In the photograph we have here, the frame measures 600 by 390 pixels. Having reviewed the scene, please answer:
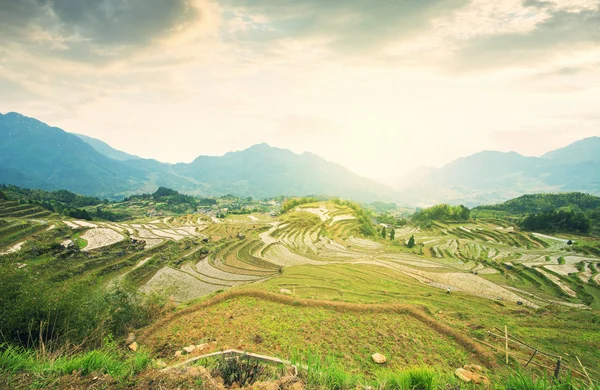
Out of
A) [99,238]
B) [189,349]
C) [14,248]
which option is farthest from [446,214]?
[14,248]

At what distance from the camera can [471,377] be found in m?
8.38

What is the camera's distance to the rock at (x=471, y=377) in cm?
817

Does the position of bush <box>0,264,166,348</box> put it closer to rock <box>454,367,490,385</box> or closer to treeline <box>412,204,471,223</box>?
rock <box>454,367,490,385</box>

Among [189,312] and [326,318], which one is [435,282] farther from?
[189,312]

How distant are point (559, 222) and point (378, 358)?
272 ft

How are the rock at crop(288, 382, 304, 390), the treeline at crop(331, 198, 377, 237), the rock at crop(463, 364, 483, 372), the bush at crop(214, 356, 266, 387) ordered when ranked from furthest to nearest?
the treeline at crop(331, 198, 377, 237), the rock at crop(463, 364, 483, 372), the bush at crop(214, 356, 266, 387), the rock at crop(288, 382, 304, 390)

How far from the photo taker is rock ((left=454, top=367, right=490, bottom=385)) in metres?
8.17

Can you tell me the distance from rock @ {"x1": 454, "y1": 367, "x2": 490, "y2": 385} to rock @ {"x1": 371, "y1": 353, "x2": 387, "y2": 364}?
2.50 metres

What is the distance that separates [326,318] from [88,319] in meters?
11.1

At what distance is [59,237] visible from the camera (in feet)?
112

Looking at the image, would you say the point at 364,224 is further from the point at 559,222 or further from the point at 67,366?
the point at 67,366

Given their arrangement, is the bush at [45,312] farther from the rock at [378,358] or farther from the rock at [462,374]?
the rock at [462,374]

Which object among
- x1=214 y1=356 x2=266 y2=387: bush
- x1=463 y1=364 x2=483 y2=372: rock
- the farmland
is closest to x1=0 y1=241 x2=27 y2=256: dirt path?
the farmland

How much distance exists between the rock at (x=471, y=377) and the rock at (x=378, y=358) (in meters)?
2.50
